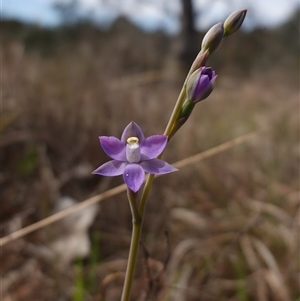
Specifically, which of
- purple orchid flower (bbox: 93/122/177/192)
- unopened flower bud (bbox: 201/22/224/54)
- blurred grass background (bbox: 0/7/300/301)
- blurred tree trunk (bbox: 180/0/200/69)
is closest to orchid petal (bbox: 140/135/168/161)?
purple orchid flower (bbox: 93/122/177/192)

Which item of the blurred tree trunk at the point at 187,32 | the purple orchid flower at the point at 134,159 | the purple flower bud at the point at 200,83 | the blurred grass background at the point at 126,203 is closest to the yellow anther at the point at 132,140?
the purple orchid flower at the point at 134,159

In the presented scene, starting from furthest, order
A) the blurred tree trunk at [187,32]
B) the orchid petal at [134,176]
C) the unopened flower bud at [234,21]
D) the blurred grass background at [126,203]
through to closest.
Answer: the blurred tree trunk at [187,32]
the blurred grass background at [126,203]
the unopened flower bud at [234,21]
the orchid petal at [134,176]

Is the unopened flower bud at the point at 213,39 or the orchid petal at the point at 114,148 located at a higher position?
the unopened flower bud at the point at 213,39

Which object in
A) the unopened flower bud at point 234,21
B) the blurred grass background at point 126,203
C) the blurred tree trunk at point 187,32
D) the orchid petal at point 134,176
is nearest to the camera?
the orchid petal at point 134,176

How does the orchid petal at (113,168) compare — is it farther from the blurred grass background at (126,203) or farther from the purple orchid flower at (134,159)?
the blurred grass background at (126,203)

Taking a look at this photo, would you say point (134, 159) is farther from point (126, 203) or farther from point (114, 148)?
point (126, 203)

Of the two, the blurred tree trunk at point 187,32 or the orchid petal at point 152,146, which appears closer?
the orchid petal at point 152,146

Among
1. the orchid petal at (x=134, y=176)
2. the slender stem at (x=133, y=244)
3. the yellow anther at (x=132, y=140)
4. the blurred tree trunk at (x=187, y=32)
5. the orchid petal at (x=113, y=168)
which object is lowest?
the slender stem at (x=133, y=244)

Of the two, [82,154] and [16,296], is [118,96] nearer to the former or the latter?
[82,154]
